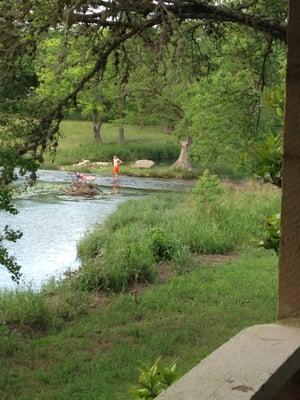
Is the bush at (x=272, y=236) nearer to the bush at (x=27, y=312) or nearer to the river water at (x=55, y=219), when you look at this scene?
the river water at (x=55, y=219)

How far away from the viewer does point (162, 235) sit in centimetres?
1279

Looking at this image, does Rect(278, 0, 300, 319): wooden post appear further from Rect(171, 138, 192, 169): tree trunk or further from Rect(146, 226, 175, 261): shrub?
Rect(171, 138, 192, 169): tree trunk

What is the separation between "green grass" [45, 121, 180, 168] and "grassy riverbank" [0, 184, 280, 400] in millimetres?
25061

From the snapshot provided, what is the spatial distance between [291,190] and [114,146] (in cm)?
4198

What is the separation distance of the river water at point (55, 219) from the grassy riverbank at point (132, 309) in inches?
31.0

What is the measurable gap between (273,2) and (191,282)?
172 inches

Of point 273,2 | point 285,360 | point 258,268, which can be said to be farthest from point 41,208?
point 285,360

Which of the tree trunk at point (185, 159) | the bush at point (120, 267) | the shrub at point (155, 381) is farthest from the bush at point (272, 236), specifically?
the tree trunk at point (185, 159)

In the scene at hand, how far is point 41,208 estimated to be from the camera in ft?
67.7

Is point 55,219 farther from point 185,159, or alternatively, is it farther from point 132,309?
point 185,159

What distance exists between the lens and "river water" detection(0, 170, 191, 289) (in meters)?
12.7

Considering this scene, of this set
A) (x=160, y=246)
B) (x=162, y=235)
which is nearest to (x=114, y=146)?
(x=162, y=235)

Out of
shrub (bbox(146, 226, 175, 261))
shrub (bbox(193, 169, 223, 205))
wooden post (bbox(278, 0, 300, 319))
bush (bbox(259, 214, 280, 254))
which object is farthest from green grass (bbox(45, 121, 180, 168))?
wooden post (bbox(278, 0, 300, 319))

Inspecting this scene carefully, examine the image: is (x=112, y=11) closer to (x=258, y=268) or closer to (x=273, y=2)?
(x=273, y=2)
